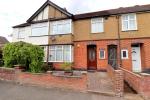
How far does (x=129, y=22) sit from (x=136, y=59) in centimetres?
355

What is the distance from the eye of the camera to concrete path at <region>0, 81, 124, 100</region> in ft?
28.9

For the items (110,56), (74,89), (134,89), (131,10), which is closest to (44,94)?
(74,89)

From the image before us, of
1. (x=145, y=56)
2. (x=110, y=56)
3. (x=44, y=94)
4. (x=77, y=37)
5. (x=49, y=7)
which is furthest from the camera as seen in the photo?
(x=49, y=7)

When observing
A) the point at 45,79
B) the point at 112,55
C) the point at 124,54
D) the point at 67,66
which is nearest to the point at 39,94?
the point at 45,79

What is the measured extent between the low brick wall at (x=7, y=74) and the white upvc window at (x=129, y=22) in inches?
416

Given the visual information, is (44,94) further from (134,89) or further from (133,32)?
(133,32)

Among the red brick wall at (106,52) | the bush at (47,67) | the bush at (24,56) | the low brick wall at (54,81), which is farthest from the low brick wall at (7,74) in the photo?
the red brick wall at (106,52)

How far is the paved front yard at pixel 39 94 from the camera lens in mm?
8810

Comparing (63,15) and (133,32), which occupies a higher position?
(63,15)

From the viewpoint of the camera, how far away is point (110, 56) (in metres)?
16.4

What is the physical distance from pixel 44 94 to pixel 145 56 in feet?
32.3

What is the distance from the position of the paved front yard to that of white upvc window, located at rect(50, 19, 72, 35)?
806 cm

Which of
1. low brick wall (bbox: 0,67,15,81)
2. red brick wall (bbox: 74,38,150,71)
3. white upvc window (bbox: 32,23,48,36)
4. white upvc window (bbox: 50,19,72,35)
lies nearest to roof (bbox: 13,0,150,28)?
white upvc window (bbox: 50,19,72,35)

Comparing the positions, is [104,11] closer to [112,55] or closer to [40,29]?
[112,55]
